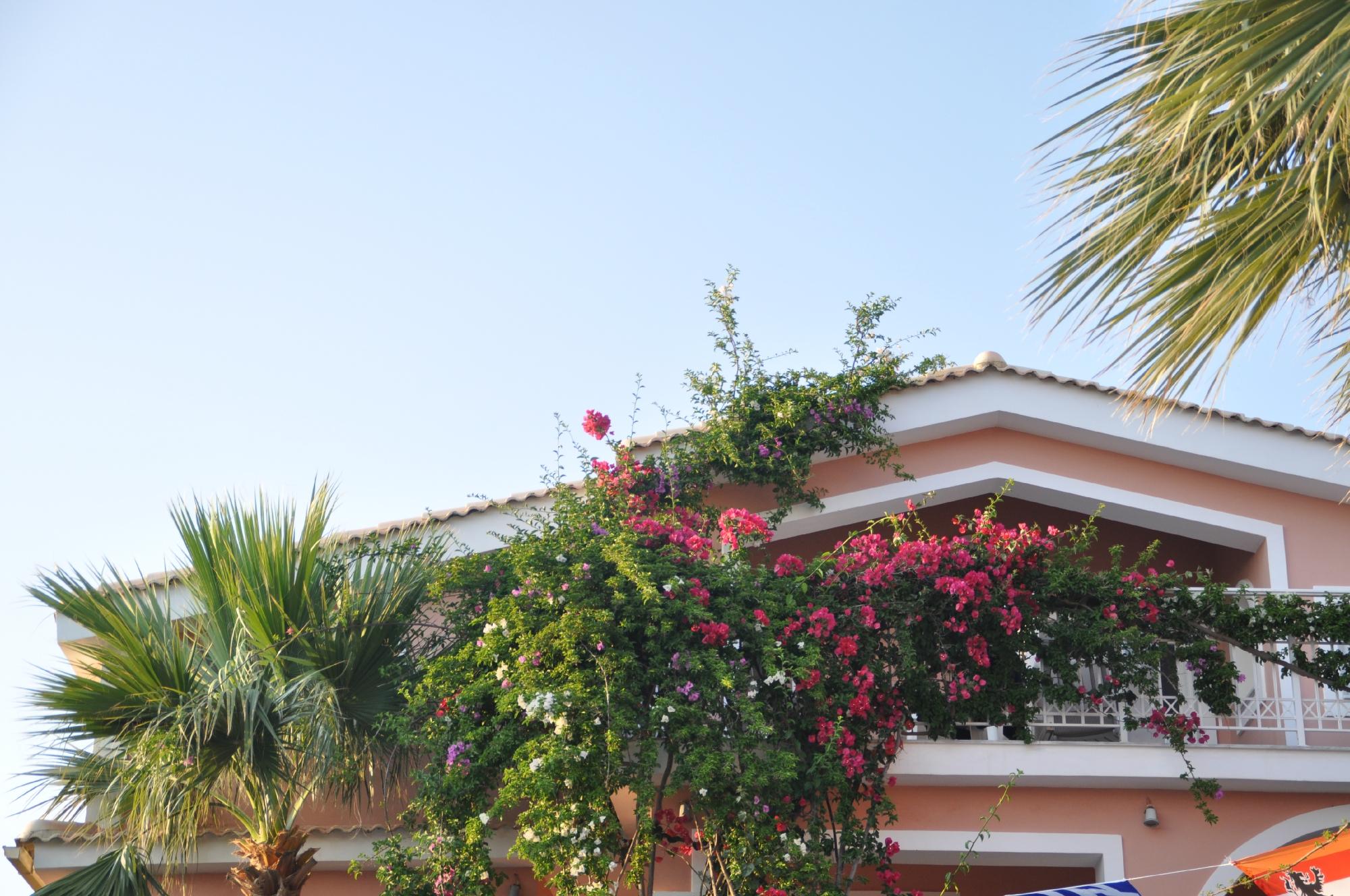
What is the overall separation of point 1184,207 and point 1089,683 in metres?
7.27

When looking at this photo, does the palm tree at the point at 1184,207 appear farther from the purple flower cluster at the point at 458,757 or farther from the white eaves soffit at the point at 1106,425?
the white eaves soffit at the point at 1106,425

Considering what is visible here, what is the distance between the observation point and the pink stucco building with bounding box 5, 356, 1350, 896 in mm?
9914

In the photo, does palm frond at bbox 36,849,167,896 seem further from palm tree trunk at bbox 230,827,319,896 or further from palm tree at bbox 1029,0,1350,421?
palm tree at bbox 1029,0,1350,421

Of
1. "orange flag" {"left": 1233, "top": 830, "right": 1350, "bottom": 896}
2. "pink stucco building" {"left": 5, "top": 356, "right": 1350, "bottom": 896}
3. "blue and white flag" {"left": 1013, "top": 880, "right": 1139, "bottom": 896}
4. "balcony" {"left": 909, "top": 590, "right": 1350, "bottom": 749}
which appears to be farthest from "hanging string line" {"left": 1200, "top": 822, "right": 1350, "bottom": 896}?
"balcony" {"left": 909, "top": 590, "right": 1350, "bottom": 749}

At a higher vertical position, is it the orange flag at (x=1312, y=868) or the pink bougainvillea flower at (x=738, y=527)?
the pink bougainvillea flower at (x=738, y=527)

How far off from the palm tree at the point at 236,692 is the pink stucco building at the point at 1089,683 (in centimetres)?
89

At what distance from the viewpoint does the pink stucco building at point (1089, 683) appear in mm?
9914

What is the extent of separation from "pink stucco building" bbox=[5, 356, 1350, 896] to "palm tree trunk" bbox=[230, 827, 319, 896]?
2.87 ft

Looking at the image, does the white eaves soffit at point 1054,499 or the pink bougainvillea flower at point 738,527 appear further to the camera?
the white eaves soffit at point 1054,499

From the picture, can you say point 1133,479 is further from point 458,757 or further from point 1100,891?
point 458,757

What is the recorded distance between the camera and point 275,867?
942 cm

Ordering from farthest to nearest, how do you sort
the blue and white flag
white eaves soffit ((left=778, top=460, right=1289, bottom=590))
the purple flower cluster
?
white eaves soffit ((left=778, top=460, right=1289, bottom=590)), the purple flower cluster, the blue and white flag

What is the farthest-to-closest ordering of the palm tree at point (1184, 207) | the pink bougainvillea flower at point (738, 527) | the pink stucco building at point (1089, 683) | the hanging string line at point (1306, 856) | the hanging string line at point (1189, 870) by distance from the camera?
the pink bougainvillea flower at point (738, 527), the pink stucco building at point (1089, 683), the hanging string line at point (1189, 870), the hanging string line at point (1306, 856), the palm tree at point (1184, 207)

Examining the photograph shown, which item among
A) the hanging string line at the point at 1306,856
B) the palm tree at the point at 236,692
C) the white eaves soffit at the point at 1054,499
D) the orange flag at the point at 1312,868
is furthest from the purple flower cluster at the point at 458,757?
the orange flag at the point at 1312,868
